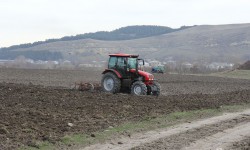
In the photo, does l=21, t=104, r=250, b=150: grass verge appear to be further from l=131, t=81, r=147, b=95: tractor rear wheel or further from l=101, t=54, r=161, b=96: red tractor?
l=101, t=54, r=161, b=96: red tractor

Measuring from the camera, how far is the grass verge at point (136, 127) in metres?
10.8

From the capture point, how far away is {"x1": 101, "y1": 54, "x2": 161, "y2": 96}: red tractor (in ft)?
81.6

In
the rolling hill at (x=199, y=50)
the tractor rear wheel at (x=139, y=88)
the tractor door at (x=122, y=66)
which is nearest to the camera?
the tractor rear wheel at (x=139, y=88)

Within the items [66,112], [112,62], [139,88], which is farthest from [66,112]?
[112,62]

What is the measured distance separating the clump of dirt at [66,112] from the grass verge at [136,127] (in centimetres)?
29

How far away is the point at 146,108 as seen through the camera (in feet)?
58.7

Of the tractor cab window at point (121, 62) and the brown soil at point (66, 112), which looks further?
the tractor cab window at point (121, 62)

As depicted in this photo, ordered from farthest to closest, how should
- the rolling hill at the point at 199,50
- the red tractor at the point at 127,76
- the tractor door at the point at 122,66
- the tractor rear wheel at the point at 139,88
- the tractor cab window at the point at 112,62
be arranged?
1. the rolling hill at the point at 199,50
2. the tractor cab window at the point at 112,62
3. the tractor door at the point at 122,66
4. the red tractor at the point at 127,76
5. the tractor rear wheel at the point at 139,88

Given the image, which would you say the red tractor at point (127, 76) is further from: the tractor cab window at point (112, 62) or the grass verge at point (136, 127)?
the grass verge at point (136, 127)

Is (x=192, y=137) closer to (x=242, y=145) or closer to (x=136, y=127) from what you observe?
(x=242, y=145)

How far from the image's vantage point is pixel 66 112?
614 inches

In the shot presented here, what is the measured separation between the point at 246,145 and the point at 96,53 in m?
182

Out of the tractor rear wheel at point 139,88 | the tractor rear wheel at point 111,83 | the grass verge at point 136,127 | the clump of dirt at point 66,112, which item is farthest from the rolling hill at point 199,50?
the grass verge at point 136,127

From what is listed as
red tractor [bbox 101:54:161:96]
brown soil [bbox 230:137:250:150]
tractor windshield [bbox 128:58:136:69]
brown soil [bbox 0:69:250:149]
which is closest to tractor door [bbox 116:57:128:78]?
red tractor [bbox 101:54:161:96]
